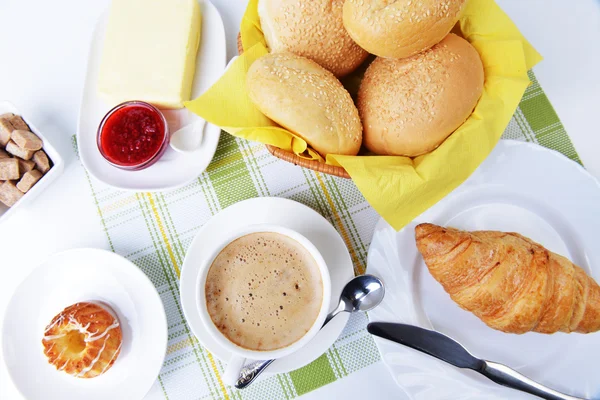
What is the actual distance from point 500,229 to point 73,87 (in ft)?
4.12

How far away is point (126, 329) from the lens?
4.23 feet

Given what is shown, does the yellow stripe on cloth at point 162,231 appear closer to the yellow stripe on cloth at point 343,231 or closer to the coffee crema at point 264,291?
the coffee crema at point 264,291

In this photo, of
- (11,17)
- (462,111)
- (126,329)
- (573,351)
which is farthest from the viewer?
(11,17)

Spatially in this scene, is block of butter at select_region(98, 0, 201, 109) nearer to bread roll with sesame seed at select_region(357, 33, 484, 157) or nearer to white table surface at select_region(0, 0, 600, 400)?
white table surface at select_region(0, 0, 600, 400)

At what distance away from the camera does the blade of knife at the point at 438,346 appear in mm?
1159

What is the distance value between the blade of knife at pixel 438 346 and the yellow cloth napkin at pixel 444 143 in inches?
11.0

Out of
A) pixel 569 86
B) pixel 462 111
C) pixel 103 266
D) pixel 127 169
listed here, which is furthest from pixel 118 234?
pixel 569 86

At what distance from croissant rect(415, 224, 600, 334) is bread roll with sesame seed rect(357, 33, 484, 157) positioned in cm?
22

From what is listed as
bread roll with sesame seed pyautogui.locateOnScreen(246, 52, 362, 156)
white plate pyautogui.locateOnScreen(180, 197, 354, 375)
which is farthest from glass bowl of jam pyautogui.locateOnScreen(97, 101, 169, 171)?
bread roll with sesame seed pyautogui.locateOnScreen(246, 52, 362, 156)

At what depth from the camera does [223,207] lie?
1350mm

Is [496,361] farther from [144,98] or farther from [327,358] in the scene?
[144,98]

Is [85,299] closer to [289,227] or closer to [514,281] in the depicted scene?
[289,227]

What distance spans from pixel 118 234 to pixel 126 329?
26cm

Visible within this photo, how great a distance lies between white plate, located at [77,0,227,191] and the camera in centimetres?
130
